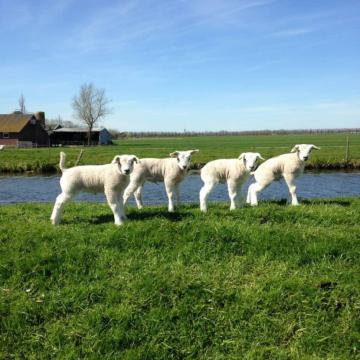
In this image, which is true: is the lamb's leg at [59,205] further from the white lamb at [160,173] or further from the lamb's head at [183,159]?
the lamb's head at [183,159]

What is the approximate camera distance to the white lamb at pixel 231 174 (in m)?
11.0

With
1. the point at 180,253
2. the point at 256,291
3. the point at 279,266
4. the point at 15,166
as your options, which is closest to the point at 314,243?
the point at 279,266

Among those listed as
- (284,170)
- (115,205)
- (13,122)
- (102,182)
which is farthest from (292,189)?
(13,122)

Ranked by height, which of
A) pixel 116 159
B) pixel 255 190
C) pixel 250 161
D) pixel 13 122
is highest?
pixel 13 122

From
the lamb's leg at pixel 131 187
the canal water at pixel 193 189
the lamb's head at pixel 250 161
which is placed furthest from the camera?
the canal water at pixel 193 189

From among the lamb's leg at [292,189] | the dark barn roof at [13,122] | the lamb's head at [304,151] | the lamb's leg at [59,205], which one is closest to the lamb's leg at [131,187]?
the lamb's leg at [59,205]

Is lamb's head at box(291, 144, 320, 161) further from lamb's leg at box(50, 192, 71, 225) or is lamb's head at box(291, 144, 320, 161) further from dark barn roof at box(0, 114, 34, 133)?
dark barn roof at box(0, 114, 34, 133)

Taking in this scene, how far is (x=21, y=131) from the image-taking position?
79.2m

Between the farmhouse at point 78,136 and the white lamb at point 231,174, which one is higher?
the farmhouse at point 78,136

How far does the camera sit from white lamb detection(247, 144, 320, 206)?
12211mm

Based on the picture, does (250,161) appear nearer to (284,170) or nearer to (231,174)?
(231,174)

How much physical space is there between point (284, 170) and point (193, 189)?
13.0 m

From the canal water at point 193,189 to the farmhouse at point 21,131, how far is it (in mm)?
49055

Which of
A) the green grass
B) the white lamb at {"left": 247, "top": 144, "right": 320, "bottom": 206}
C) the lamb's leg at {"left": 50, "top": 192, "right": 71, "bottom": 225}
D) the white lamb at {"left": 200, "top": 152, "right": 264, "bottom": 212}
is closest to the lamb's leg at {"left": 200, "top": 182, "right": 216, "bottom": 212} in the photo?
the white lamb at {"left": 200, "top": 152, "right": 264, "bottom": 212}
